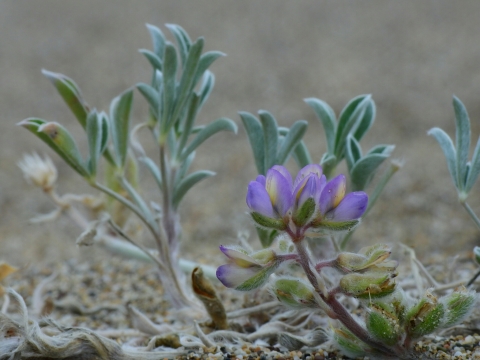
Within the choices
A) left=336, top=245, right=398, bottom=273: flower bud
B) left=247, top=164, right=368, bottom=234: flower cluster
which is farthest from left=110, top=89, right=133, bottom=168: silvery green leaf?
left=336, top=245, right=398, bottom=273: flower bud

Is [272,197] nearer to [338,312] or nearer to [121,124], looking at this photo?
[338,312]

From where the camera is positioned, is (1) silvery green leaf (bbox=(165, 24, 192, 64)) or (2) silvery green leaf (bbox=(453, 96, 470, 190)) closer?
(2) silvery green leaf (bbox=(453, 96, 470, 190))

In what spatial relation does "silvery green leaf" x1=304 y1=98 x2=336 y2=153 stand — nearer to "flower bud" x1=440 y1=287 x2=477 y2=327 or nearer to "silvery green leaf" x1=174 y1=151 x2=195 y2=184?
"silvery green leaf" x1=174 y1=151 x2=195 y2=184

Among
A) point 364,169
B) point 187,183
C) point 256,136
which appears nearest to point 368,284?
point 364,169

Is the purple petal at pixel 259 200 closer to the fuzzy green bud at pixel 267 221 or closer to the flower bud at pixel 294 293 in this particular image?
the fuzzy green bud at pixel 267 221

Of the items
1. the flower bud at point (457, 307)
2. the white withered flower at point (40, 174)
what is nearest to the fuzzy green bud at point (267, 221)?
the flower bud at point (457, 307)
